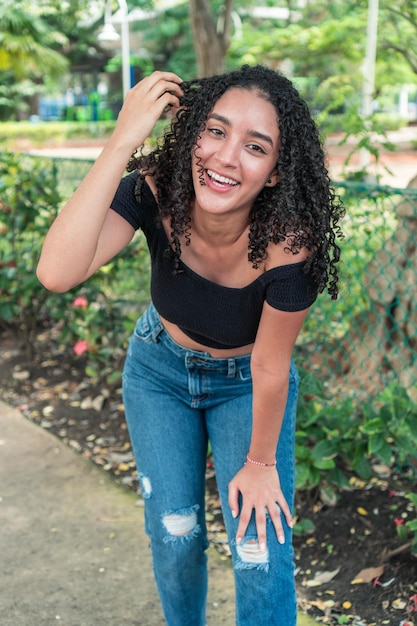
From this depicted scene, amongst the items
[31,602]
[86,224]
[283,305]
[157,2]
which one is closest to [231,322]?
[283,305]

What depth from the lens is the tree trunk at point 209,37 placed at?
884 centimetres

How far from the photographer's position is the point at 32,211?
15.3 ft

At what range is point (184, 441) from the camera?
2.12 metres

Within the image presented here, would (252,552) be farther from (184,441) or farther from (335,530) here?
(335,530)

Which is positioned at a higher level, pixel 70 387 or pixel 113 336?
pixel 113 336

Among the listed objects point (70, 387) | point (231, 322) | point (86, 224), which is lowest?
point (70, 387)

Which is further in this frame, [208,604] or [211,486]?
[211,486]

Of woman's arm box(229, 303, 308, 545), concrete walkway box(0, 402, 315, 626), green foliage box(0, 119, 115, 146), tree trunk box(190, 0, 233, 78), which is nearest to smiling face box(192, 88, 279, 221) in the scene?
woman's arm box(229, 303, 308, 545)

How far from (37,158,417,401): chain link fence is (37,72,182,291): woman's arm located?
4.50 feet

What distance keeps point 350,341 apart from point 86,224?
85.3 inches

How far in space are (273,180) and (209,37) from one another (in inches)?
296

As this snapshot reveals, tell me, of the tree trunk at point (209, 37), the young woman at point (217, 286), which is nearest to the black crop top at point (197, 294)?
the young woman at point (217, 286)

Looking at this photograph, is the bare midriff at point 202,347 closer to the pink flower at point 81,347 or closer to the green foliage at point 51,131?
the pink flower at point 81,347

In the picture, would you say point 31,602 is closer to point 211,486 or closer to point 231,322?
point 211,486
